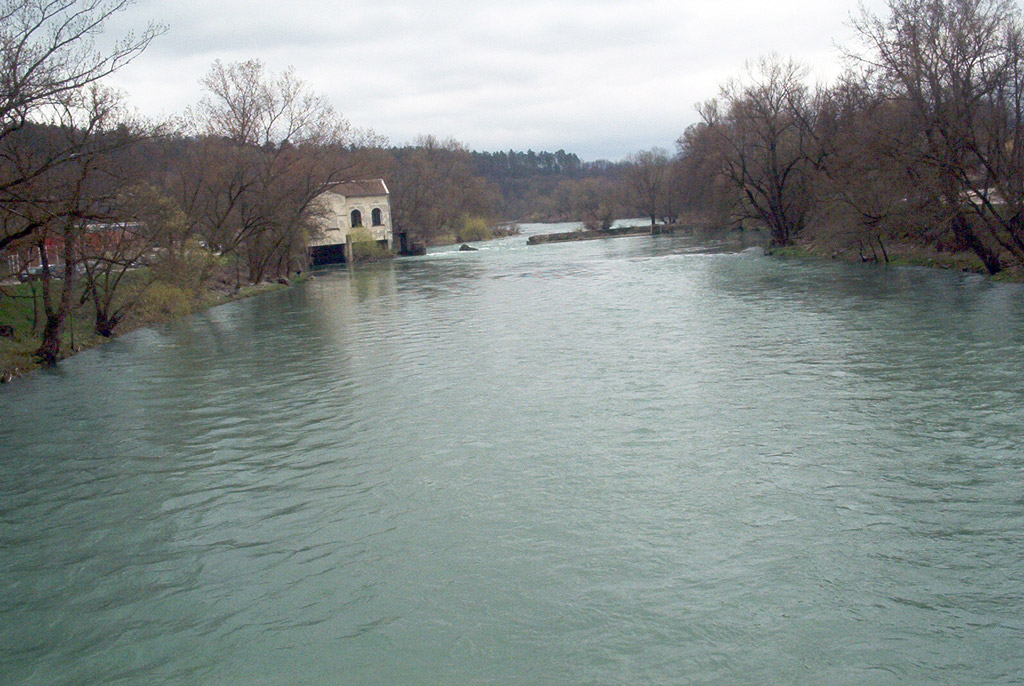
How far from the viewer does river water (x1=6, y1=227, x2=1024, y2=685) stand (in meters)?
6.88

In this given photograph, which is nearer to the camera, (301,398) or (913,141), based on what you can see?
(301,398)

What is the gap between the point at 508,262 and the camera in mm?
58969

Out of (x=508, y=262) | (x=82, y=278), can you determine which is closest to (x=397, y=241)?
(x=508, y=262)

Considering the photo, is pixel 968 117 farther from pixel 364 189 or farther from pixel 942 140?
pixel 364 189

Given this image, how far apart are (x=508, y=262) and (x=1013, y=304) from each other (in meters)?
38.7

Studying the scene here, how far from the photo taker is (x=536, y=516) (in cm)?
968

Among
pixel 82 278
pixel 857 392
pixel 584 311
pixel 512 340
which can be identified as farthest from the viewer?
pixel 82 278

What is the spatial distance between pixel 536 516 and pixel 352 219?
72232mm

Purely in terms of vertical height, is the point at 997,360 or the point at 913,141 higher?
the point at 913,141

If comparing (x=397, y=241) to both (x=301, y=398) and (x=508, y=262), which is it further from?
(x=301, y=398)

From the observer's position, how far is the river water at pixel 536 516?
6875 mm

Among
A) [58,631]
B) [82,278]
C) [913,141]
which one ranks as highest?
[913,141]

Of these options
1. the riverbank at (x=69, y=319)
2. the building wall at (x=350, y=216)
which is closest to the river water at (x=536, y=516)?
the riverbank at (x=69, y=319)

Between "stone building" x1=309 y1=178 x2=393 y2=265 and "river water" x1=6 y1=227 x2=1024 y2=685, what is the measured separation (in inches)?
2066
